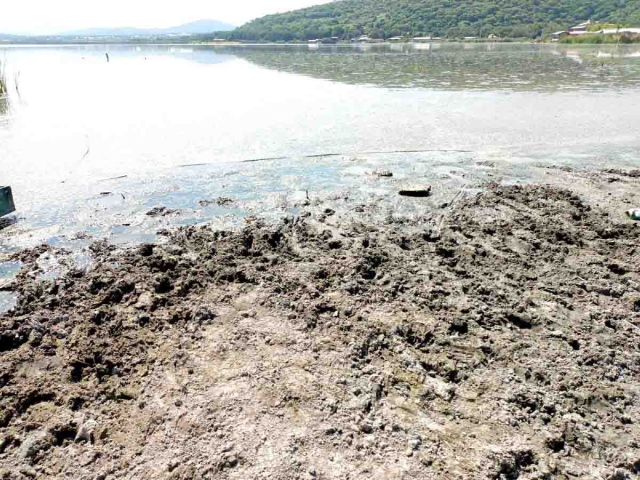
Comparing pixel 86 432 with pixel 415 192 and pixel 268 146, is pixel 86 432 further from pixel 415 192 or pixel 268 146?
pixel 268 146

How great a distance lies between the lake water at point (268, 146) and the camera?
556 cm

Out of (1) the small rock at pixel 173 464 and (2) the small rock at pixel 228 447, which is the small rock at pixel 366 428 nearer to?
(2) the small rock at pixel 228 447

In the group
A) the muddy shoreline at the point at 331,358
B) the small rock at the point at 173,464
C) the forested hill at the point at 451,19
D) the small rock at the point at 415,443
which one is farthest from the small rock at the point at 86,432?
the forested hill at the point at 451,19

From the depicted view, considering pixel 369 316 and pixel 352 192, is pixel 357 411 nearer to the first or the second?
pixel 369 316

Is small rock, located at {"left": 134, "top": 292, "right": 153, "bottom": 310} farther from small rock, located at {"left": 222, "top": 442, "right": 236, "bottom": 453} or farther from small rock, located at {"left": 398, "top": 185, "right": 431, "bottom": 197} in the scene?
small rock, located at {"left": 398, "top": 185, "right": 431, "bottom": 197}

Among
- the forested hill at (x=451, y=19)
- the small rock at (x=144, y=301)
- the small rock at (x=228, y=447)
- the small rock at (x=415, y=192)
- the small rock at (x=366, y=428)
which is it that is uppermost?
the forested hill at (x=451, y=19)

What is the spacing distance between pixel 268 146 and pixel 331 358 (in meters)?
5.89

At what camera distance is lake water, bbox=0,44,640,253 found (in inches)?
219

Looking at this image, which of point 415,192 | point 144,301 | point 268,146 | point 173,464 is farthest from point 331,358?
point 268,146

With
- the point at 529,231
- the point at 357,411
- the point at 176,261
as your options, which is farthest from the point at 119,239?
the point at 529,231

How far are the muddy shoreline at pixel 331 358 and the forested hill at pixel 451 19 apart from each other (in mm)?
74821

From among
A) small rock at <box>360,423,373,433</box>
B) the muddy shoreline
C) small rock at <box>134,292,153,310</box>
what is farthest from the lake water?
small rock at <box>360,423,373,433</box>

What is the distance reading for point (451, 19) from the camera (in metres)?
92.0

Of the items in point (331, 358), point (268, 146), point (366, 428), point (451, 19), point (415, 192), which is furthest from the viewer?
point (451, 19)
